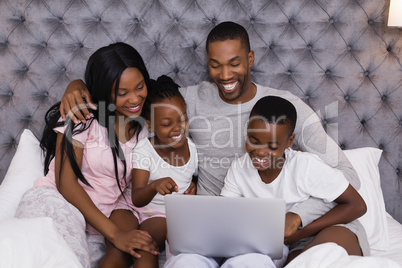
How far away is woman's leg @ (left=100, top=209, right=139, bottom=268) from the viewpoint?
4.30 feet

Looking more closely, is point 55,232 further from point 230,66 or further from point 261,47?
point 261,47

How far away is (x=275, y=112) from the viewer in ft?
4.09

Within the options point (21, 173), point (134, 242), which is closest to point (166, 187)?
point (134, 242)

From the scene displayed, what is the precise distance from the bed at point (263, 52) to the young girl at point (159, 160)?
1.08 ft

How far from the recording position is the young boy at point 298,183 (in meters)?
1.23

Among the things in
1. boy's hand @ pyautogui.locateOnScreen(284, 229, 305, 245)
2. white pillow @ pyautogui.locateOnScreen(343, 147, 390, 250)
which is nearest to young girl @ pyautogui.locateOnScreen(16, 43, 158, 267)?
boy's hand @ pyautogui.locateOnScreen(284, 229, 305, 245)

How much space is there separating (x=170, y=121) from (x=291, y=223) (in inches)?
21.5

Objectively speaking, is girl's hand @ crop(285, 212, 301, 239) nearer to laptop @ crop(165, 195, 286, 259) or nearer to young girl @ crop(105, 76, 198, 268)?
laptop @ crop(165, 195, 286, 259)

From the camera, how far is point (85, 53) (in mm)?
1753

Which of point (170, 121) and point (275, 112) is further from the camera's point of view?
Answer: point (170, 121)

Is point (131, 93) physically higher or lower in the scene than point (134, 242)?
higher

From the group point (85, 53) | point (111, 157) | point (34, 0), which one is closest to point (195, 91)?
point (111, 157)

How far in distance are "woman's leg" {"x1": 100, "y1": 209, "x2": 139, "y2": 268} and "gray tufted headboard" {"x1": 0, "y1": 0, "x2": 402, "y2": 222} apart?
2.10 ft

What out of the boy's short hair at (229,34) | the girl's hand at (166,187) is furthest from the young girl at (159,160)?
the boy's short hair at (229,34)
